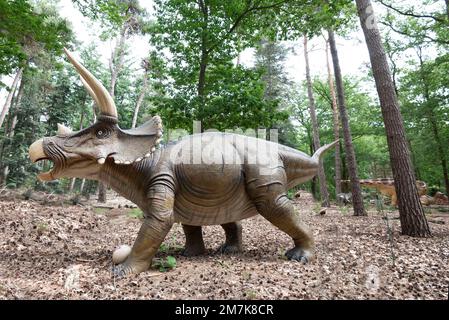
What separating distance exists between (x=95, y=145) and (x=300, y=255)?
104 inches

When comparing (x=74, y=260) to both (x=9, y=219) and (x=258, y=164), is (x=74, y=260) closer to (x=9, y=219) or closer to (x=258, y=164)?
(x=258, y=164)

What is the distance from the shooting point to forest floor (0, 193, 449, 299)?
2666 mm

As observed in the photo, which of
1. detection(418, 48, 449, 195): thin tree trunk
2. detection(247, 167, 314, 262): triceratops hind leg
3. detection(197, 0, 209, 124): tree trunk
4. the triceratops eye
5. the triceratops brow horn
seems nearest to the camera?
the triceratops brow horn

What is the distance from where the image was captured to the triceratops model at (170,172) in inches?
124

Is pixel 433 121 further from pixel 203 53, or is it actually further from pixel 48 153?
pixel 48 153

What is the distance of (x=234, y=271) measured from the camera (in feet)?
10.7

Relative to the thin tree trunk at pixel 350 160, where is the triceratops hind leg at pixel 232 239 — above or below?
below

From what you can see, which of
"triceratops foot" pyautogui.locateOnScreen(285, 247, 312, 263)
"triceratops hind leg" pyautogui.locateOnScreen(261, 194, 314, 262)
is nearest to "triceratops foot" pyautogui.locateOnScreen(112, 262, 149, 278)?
"triceratops hind leg" pyautogui.locateOnScreen(261, 194, 314, 262)

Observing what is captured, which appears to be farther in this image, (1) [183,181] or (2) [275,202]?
(2) [275,202]

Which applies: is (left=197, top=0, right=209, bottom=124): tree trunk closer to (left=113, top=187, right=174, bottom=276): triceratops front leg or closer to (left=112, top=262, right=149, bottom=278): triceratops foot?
(left=113, top=187, right=174, bottom=276): triceratops front leg

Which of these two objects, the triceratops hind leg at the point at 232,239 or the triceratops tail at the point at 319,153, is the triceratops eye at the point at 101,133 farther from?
the triceratops tail at the point at 319,153

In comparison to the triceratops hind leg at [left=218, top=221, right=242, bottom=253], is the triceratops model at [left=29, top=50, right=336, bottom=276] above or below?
above

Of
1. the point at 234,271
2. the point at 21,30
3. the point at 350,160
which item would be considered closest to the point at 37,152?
the point at 234,271

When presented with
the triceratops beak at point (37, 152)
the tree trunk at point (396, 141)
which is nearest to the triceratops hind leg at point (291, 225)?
the triceratops beak at point (37, 152)
